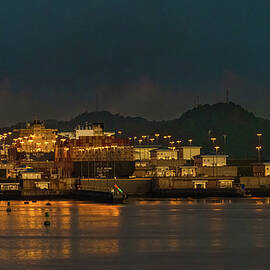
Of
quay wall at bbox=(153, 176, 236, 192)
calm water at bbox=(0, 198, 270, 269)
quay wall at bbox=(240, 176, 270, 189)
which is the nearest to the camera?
calm water at bbox=(0, 198, 270, 269)

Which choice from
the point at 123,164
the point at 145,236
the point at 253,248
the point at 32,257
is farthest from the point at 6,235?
the point at 123,164

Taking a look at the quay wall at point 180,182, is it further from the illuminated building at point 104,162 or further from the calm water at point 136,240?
the calm water at point 136,240

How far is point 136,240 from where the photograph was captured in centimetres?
6600

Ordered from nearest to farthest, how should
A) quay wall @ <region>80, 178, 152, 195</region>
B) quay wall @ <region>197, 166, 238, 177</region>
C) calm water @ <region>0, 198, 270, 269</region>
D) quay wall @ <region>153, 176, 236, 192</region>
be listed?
1. calm water @ <region>0, 198, 270, 269</region>
2. quay wall @ <region>80, 178, 152, 195</region>
3. quay wall @ <region>153, 176, 236, 192</region>
4. quay wall @ <region>197, 166, 238, 177</region>

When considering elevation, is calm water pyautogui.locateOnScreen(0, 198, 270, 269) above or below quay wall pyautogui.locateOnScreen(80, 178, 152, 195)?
below

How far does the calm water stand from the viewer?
52.0 metres

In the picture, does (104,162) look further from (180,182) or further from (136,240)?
(136,240)

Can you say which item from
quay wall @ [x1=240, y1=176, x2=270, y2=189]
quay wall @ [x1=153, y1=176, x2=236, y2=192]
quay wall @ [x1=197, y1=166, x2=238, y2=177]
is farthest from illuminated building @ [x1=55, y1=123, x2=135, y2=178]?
quay wall @ [x1=240, y1=176, x2=270, y2=189]

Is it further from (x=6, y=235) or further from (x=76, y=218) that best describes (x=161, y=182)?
(x=6, y=235)

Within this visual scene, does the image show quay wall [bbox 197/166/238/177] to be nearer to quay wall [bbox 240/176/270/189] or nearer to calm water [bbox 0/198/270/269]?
quay wall [bbox 240/176/270/189]

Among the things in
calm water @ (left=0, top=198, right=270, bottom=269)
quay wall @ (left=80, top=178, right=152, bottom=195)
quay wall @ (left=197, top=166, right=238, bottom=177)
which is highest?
quay wall @ (left=197, top=166, right=238, bottom=177)

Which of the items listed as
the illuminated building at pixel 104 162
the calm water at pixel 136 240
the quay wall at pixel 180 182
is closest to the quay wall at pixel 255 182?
the quay wall at pixel 180 182

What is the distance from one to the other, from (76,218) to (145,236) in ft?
75.9

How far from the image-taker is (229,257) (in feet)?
179
